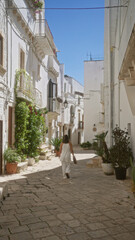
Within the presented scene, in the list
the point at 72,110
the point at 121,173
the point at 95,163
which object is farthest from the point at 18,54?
the point at 72,110

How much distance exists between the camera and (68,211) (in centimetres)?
485

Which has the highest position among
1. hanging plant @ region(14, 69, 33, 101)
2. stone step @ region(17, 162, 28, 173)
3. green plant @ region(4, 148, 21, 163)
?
hanging plant @ region(14, 69, 33, 101)

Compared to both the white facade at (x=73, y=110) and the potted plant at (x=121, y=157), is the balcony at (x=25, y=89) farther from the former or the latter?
the white facade at (x=73, y=110)

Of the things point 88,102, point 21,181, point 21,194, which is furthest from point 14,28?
point 88,102

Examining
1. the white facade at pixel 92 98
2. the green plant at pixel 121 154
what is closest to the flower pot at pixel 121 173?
the green plant at pixel 121 154

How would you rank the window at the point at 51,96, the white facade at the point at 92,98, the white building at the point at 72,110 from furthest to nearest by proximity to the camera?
the white building at the point at 72,110 < the white facade at the point at 92,98 < the window at the point at 51,96

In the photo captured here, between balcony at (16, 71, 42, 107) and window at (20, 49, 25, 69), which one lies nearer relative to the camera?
balcony at (16, 71, 42, 107)

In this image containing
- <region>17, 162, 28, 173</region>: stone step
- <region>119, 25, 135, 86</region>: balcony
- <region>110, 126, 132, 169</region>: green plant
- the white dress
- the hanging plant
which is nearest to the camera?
<region>119, 25, 135, 86</region>: balcony

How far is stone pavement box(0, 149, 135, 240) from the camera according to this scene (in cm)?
377

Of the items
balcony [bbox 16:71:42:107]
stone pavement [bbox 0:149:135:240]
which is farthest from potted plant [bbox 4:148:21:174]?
balcony [bbox 16:71:42:107]

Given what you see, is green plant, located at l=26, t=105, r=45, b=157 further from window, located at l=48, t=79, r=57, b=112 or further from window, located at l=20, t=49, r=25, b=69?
window, located at l=48, t=79, r=57, b=112

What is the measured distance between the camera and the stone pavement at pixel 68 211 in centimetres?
377

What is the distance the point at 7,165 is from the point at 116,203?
520 centimetres

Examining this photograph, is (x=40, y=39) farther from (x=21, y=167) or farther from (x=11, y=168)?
(x=11, y=168)
